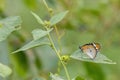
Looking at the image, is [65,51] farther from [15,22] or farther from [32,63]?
[15,22]

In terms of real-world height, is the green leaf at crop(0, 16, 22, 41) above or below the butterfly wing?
above

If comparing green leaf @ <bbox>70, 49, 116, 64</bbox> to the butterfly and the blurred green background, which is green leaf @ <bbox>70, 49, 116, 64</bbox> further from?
the blurred green background

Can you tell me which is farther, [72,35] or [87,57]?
[72,35]

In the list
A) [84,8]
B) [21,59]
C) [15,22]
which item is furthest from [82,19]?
[15,22]

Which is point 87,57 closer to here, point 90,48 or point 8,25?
point 90,48

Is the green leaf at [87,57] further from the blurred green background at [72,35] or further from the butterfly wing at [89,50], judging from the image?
the blurred green background at [72,35]


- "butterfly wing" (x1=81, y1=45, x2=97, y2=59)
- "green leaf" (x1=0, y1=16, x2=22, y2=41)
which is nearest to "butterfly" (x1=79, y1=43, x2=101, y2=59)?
"butterfly wing" (x1=81, y1=45, x2=97, y2=59)

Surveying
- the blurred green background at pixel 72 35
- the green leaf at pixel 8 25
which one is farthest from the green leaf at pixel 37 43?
the blurred green background at pixel 72 35

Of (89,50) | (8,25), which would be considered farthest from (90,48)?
(8,25)

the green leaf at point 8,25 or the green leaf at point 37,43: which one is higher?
the green leaf at point 8,25
